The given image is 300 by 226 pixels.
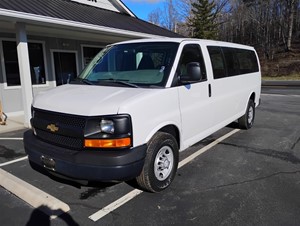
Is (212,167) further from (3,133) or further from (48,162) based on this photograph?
(3,133)

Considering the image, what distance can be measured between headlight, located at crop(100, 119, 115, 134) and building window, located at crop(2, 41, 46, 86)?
8028 mm

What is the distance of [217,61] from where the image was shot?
520cm

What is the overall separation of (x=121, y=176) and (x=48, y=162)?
101 centimetres

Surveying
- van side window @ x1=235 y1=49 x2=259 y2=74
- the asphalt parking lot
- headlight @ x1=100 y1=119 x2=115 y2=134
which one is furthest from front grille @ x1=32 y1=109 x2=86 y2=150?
van side window @ x1=235 y1=49 x2=259 y2=74

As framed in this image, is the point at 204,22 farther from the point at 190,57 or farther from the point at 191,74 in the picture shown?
the point at 191,74

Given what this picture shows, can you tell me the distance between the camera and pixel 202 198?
368 centimetres

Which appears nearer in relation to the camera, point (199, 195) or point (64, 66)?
point (199, 195)

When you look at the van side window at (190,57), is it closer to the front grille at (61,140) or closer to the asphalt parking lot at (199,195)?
the asphalt parking lot at (199,195)

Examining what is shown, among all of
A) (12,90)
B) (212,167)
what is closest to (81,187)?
(212,167)

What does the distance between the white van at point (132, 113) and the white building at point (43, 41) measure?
382cm

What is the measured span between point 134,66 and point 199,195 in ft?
7.04

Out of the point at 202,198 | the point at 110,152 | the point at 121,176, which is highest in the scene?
the point at 110,152

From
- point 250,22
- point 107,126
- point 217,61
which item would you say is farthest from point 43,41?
point 250,22

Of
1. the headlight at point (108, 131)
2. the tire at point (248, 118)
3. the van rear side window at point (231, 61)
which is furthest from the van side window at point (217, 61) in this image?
the headlight at point (108, 131)
